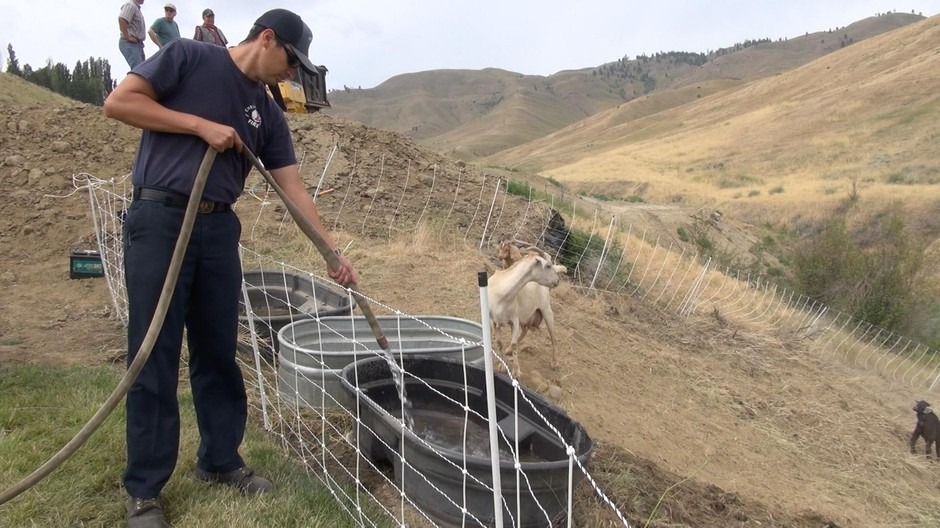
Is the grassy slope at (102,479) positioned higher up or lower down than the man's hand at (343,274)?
lower down

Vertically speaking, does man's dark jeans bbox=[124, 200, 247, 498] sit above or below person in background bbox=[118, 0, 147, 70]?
below

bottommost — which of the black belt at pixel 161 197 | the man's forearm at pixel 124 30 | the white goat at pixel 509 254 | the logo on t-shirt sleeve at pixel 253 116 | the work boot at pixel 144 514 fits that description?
the work boot at pixel 144 514

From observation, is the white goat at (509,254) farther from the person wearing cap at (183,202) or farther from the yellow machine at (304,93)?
the yellow machine at (304,93)

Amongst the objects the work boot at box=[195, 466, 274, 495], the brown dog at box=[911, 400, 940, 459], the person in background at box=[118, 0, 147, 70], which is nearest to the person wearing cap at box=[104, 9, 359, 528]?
the work boot at box=[195, 466, 274, 495]

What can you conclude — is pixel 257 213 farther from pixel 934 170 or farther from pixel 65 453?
pixel 934 170

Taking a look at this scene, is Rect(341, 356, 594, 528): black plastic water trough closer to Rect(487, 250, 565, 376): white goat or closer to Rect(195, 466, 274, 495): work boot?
Rect(195, 466, 274, 495): work boot

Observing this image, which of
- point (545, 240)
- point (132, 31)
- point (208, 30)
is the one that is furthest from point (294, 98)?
point (545, 240)

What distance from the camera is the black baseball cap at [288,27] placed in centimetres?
220

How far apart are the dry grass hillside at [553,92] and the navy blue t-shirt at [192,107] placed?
106536 millimetres

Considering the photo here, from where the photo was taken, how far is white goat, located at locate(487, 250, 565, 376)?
516 cm

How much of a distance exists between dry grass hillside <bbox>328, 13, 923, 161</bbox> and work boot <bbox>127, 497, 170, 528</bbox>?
10685cm

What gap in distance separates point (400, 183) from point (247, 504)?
27.5ft

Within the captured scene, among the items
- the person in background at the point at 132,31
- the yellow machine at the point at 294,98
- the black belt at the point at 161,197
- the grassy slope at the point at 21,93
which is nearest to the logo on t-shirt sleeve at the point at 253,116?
the black belt at the point at 161,197

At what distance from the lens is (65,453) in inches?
79.5
